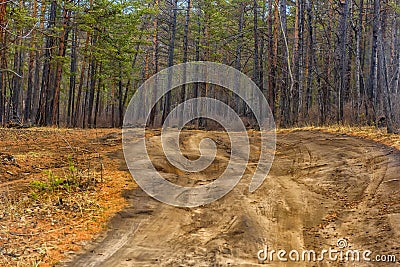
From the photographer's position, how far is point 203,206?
22.1ft

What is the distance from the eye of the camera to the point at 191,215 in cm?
629

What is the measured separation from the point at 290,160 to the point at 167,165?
11.2 feet

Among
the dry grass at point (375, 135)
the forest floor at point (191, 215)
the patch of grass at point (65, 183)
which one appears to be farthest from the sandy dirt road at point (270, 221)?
the dry grass at point (375, 135)

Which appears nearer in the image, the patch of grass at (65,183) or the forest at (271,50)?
the patch of grass at (65,183)

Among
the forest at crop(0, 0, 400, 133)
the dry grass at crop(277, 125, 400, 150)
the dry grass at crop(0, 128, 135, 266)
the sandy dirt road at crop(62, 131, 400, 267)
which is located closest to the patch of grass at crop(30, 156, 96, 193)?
the dry grass at crop(0, 128, 135, 266)

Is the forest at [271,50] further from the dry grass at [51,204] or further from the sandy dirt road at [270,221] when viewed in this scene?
the sandy dirt road at [270,221]

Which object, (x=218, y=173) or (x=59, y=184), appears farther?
(x=218, y=173)

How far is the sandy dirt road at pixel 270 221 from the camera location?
15.7 ft

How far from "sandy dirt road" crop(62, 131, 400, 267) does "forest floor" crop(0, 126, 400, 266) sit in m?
0.01

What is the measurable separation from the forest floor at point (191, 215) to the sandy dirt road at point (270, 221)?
0.01 m

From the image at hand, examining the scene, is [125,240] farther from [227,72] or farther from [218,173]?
[227,72]

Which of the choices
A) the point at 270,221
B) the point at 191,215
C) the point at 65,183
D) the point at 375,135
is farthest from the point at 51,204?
the point at 375,135

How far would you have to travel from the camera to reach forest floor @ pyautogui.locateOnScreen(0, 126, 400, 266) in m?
4.86

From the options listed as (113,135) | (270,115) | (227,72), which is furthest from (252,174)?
(227,72)
